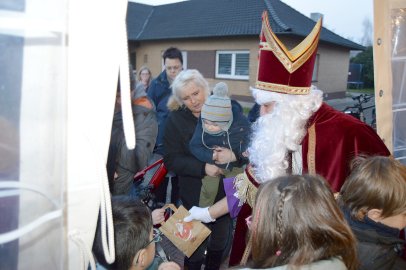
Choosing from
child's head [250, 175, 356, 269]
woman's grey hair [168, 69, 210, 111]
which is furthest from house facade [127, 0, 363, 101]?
child's head [250, 175, 356, 269]

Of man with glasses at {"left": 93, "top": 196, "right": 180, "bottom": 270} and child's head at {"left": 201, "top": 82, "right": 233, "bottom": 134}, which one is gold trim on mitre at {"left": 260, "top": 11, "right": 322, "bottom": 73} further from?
man with glasses at {"left": 93, "top": 196, "right": 180, "bottom": 270}

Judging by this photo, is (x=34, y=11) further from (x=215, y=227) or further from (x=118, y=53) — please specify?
(x=215, y=227)

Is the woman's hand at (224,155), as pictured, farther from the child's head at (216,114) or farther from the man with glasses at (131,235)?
the man with glasses at (131,235)

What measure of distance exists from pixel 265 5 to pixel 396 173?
→ 16453mm

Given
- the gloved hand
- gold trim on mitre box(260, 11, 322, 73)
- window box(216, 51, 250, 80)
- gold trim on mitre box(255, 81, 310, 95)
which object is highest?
window box(216, 51, 250, 80)

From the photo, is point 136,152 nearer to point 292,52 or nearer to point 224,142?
point 224,142

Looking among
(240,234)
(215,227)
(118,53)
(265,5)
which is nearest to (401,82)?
(240,234)

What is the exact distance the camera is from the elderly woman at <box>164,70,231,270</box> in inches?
98.2

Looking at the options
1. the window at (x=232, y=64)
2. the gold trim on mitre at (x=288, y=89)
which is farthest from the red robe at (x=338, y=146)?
the window at (x=232, y=64)

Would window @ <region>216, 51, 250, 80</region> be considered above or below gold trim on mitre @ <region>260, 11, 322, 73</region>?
above

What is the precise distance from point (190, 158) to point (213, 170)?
205mm

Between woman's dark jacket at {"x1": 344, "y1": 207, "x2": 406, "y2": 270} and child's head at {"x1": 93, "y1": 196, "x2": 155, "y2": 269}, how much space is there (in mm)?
902

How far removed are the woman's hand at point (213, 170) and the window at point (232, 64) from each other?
13203mm

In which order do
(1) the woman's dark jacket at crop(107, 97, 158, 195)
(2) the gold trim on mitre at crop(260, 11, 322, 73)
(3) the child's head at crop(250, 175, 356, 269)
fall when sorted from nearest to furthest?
(3) the child's head at crop(250, 175, 356, 269) → (2) the gold trim on mitre at crop(260, 11, 322, 73) → (1) the woman's dark jacket at crop(107, 97, 158, 195)
